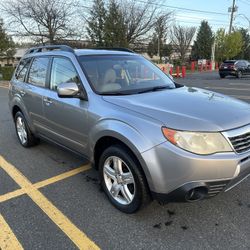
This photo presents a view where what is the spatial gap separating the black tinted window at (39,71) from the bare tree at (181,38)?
58.6 meters

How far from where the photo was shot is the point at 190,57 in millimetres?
65438

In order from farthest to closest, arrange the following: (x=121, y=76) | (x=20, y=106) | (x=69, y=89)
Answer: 1. (x=20, y=106)
2. (x=121, y=76)
3. (x=69, y=89)

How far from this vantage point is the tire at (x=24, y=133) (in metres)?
5.38

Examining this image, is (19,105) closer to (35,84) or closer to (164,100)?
(35,84)

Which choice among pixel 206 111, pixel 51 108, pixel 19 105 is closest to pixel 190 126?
pixel 206 111

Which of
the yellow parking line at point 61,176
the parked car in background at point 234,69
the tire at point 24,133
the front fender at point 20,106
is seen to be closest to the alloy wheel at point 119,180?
the yellow parking line at point 61,176

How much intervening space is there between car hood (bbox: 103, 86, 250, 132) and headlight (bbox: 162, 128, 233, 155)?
53mm

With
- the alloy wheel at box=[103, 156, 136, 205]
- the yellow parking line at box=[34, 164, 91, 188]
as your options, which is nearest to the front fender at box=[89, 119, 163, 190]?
the alloy wheel at box=[103, 156, 136, 205]

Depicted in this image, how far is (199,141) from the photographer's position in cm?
270

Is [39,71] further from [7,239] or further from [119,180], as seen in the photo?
[7,239]

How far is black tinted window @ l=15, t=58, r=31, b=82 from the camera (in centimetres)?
534

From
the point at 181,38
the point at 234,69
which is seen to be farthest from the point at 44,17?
the point at 181,38

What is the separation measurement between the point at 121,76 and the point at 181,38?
6163 centimetres

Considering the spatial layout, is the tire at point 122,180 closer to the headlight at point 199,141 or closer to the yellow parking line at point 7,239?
the headlight at point 199,141
